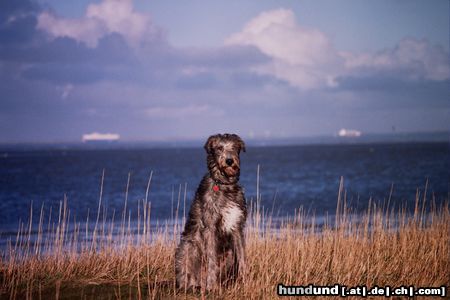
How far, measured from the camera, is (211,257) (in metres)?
7.37

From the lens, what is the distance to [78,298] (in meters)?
7.43

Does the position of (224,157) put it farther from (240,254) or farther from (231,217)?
(240,254)

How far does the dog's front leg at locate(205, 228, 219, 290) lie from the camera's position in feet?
24.2

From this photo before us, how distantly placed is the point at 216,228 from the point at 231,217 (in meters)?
0.26

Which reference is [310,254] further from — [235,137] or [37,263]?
[37,263]

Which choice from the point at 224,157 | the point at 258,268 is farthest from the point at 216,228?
the point at 258,268

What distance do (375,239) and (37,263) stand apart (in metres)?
6.81

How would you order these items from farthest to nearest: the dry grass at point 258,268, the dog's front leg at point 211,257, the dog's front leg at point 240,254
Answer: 1. the dry grass at point 258,268
2. the dog's front leg at point 240,254
3. the dog's front leg at point 211,257

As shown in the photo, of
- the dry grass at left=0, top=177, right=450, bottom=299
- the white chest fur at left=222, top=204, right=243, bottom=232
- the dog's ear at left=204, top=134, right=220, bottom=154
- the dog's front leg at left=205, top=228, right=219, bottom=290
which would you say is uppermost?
the dog's ear at left=204, top=134, right=220, bottom=154

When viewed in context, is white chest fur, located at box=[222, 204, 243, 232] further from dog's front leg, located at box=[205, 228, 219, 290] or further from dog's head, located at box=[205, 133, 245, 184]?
dog's head, located at box=[205, 133, 245, 184]

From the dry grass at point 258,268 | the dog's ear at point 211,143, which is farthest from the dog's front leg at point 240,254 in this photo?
the dog's ear at point 211,143

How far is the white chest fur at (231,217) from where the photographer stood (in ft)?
24.3

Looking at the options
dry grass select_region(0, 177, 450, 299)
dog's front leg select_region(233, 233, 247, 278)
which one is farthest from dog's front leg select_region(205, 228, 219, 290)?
dog's front leg select_region(233, 233, 247, 278)

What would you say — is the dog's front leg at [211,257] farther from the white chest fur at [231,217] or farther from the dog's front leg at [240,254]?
the dog's front leg at [240,254]
